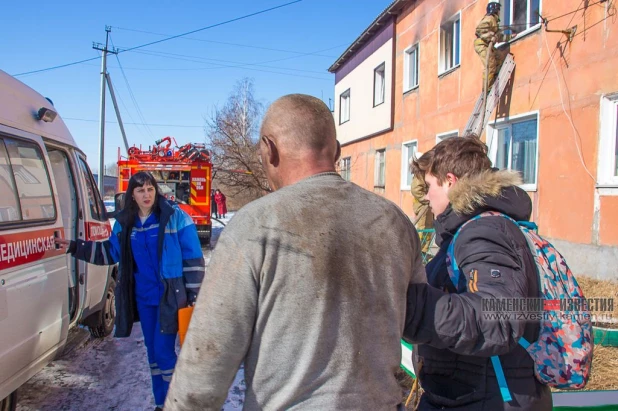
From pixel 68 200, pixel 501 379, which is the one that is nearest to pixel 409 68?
pixel 68 200

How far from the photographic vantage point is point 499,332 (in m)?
1.40

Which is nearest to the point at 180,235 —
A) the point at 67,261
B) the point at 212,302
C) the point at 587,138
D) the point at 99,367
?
the point at 67,261

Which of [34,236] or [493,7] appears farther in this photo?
[493,7]

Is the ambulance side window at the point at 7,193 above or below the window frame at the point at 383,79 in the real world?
below

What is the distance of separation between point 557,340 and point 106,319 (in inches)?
197

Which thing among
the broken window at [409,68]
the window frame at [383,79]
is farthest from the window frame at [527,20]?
the window frame at [383,79]

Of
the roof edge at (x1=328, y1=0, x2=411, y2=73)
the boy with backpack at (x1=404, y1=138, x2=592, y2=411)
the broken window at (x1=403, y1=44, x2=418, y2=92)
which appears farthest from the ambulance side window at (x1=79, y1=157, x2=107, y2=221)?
the roof edge at (x1=328, y1=0, x2=411, y2=73)

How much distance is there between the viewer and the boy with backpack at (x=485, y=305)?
1.40 metres

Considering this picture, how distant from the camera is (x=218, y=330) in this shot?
113 centimetres

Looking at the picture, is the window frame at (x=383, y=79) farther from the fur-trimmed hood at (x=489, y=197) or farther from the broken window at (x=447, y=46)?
the fur-trimmed hood at (x=489, y=197)

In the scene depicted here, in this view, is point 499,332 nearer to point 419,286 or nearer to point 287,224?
point 419,286

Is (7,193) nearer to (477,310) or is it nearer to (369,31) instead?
(477,310)

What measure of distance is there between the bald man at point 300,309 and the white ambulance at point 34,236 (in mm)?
2154

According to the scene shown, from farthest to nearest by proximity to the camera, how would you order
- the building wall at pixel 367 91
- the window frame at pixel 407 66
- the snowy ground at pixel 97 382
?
the building wall at pixel 367 91 → the window frame at pixel 407 66 → the snowy ground at pixel 97 382
